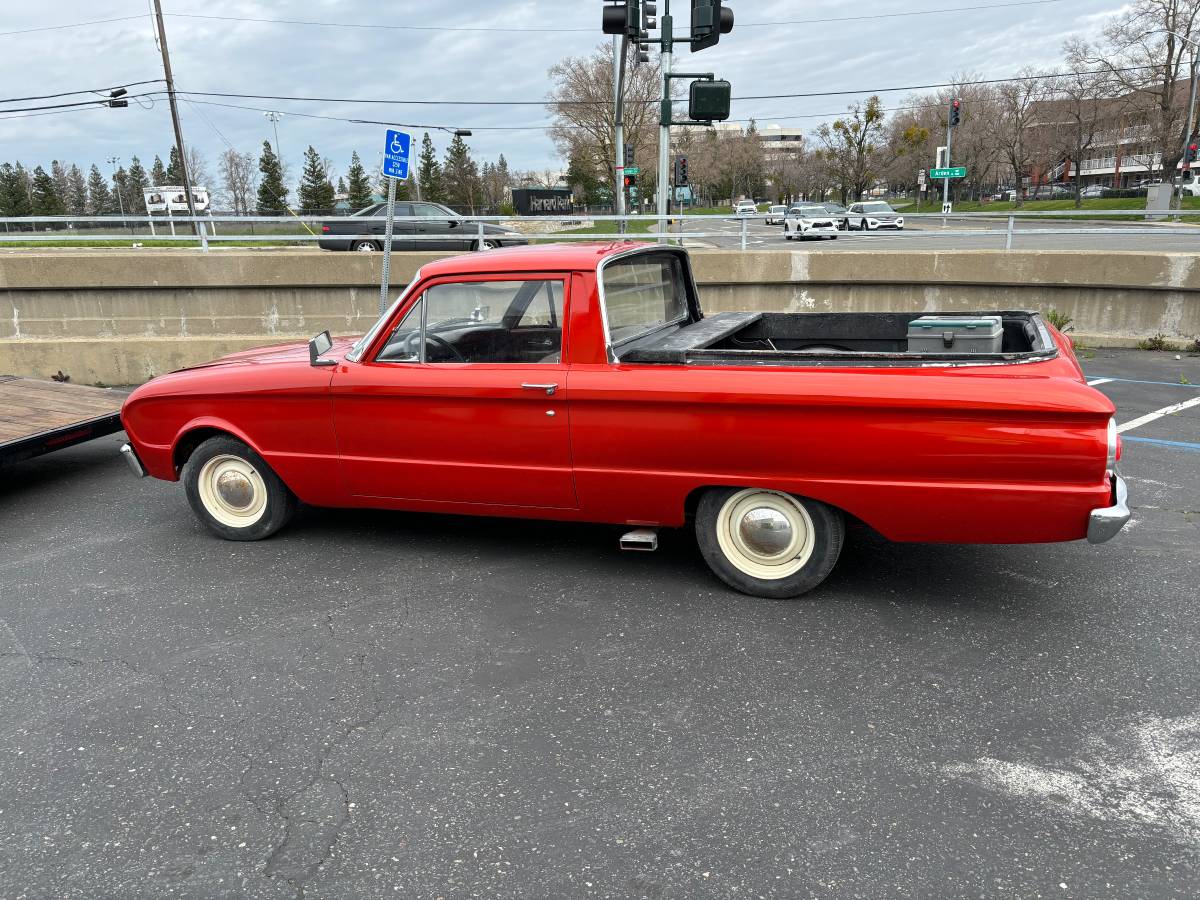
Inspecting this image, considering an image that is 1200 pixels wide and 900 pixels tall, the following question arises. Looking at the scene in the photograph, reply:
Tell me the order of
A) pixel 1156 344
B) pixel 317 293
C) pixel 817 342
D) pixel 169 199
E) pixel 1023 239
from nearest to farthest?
pixel 817 342, pixel 1156 344, pixel 317 293, pixel 1023 239, pixel 169 199

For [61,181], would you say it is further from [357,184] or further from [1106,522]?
[1106,522]

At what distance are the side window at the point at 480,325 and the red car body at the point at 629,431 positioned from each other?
66 mm

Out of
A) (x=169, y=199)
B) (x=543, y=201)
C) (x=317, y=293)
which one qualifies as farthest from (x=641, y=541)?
(x=543, y=201)

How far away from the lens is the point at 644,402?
3.95m

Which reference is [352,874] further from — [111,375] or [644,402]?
[111,375]

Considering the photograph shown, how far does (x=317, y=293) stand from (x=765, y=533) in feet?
27.7

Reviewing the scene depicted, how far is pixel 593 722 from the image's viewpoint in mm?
3121

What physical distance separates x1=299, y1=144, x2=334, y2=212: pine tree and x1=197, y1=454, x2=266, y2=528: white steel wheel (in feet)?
222

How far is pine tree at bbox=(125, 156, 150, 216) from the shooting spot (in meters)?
79.1

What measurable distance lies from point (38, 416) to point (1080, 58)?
181 feet

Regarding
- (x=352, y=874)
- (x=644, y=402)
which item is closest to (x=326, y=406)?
(x=644, y=402)

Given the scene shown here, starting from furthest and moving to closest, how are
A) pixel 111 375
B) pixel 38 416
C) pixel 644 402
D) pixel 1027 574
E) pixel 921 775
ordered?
pixel 111 375, pixel 38 416, pixel 1027 574, pixel 644 402, pixel 921 775

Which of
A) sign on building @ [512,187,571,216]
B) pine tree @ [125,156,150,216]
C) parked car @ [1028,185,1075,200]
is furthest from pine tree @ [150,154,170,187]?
parked car @ [1028,185,1075,200]

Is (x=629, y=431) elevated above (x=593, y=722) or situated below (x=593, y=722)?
above
